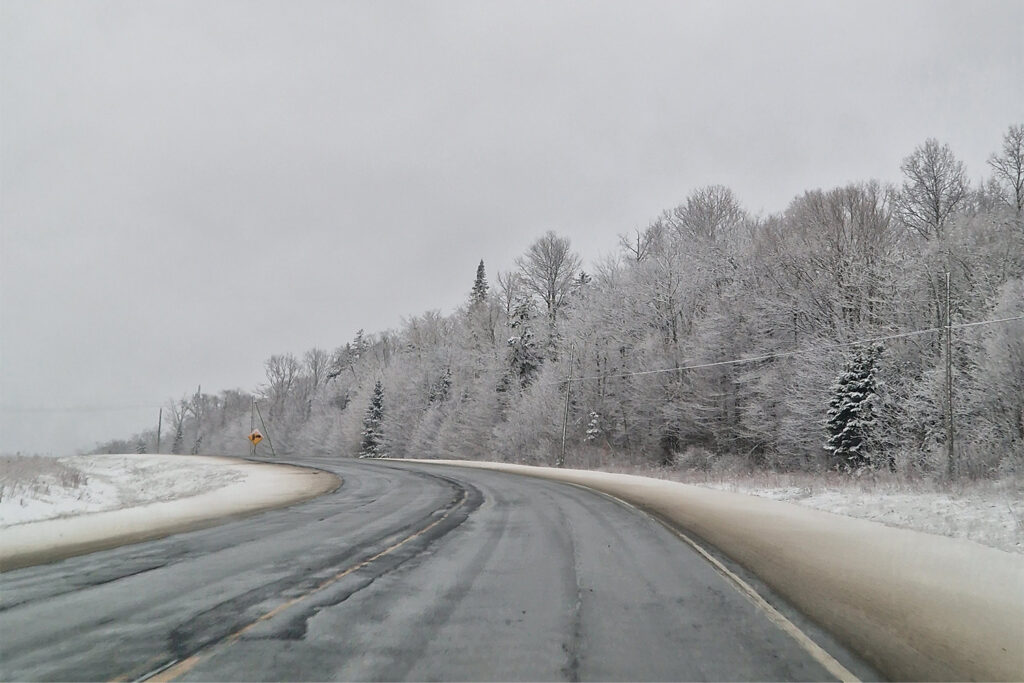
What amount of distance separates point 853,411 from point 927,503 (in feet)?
54.9

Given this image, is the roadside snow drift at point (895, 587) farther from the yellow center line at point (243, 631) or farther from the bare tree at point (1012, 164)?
the bare tree at point (1012, 164)

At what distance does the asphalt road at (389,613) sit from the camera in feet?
14.3

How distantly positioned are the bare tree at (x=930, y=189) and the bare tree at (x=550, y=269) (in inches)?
1095

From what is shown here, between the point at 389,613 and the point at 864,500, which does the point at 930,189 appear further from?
the point at 389,613

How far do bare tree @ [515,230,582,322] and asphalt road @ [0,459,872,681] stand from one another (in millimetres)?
47335

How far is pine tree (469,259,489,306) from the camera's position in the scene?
70.0 m

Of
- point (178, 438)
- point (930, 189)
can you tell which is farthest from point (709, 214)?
point (178, 438)

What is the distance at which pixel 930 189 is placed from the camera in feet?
121

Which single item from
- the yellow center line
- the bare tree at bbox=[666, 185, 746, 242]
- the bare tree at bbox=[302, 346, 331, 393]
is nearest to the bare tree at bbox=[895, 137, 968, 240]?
the bare tree at bbox=[666, 185, 746, 242]

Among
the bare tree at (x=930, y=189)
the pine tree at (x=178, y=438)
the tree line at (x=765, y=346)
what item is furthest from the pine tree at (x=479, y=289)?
the pine tree at (x=178, y=438)

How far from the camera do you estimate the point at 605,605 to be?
19.8 ft

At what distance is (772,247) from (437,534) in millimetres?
36020

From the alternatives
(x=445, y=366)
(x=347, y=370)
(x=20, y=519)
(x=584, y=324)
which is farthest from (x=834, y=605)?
(x=347, y=370)

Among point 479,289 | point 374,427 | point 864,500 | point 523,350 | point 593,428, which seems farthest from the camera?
point 479,289
